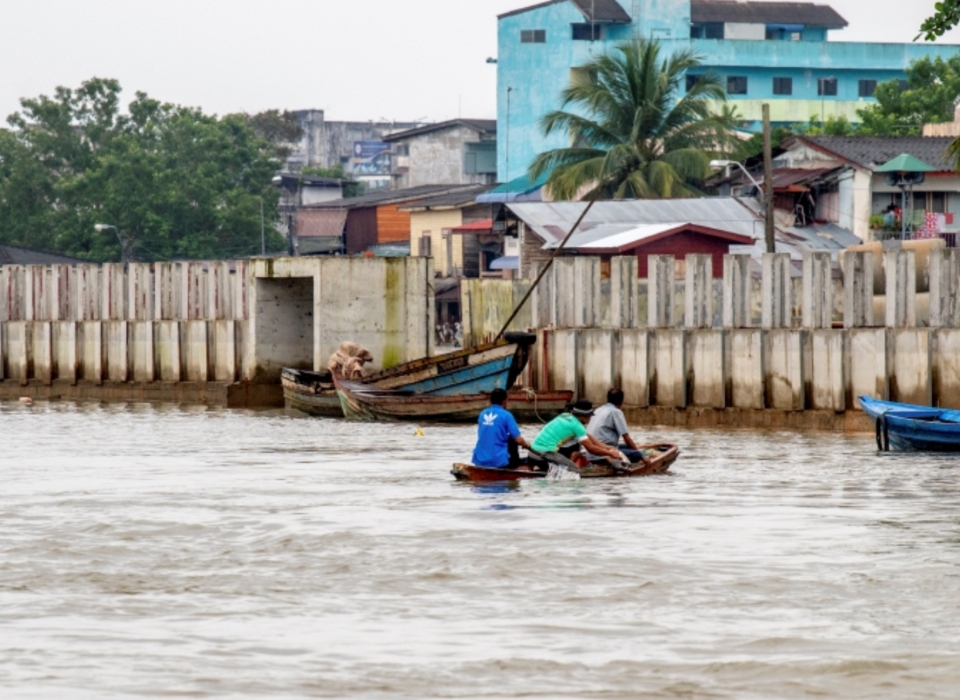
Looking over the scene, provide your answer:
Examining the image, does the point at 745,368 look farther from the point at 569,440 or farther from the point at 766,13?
the point at 766,13

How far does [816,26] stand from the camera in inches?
3563

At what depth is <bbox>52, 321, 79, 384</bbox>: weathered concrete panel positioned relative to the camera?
47469mm

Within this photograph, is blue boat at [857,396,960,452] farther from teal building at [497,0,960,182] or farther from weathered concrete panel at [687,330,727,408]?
teal building at [497,0,960,182]

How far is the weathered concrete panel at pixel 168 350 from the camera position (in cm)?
4512

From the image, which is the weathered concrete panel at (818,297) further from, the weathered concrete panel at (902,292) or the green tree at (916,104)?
the green tree at (916,104)

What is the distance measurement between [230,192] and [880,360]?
57.8m

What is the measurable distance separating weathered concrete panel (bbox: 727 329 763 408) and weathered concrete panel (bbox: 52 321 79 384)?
21239mm

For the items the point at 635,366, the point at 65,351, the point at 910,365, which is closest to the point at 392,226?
the point at 65,351

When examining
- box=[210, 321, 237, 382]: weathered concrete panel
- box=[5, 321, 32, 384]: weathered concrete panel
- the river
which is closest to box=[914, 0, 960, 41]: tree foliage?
the river

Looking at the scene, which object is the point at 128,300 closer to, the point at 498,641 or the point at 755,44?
the point at 498,641

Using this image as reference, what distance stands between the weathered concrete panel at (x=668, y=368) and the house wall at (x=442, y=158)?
58.0 m

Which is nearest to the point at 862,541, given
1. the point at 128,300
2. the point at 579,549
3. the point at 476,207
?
the point at 579,549

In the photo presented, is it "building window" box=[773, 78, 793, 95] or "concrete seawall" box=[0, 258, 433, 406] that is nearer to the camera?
"concrete seawall" box=[0, 258, 433, 406]

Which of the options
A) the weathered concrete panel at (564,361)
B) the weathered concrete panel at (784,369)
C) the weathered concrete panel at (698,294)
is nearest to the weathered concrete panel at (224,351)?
the weathered concrete panel at (564,361)
